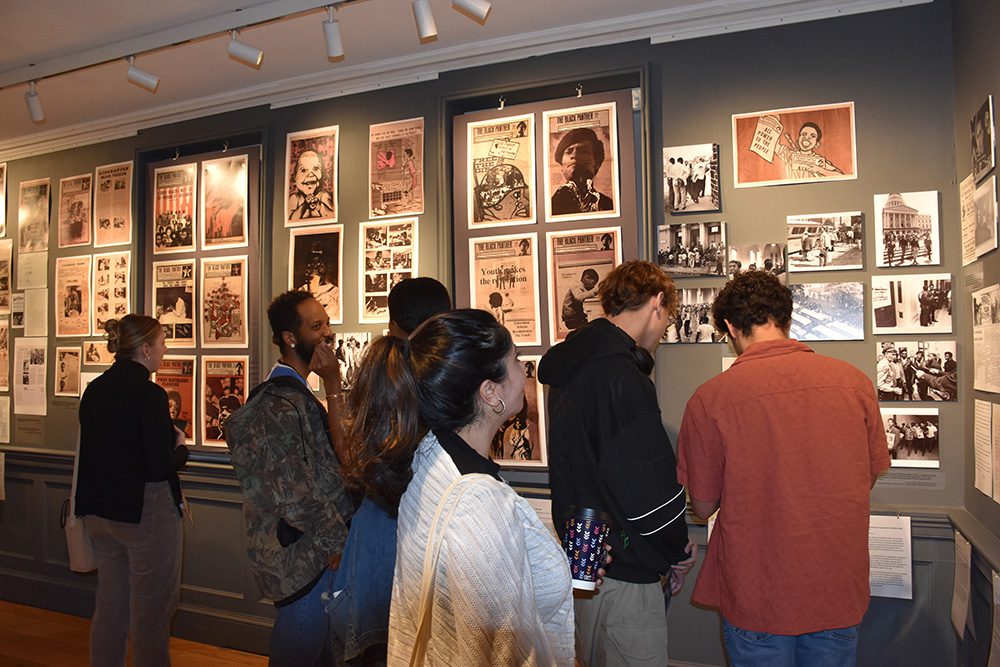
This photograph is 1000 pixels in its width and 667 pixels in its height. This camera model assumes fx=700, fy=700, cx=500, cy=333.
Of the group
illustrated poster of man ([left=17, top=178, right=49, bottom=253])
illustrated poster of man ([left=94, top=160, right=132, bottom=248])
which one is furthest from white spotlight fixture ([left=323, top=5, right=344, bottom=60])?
illustrated poster of man ([left=17, top=178, right=49, bottom=253])

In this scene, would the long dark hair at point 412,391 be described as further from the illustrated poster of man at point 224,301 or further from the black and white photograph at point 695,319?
the illustrated poster of man at point 224,301

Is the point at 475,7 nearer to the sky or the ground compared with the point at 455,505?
nearer to the sky

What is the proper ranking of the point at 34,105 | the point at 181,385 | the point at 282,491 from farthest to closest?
the point at 181,385 → the point at 34,105 → the point at 282,491

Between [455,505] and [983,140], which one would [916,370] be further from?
[455,505]

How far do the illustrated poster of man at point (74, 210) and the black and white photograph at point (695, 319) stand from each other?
13.8ft

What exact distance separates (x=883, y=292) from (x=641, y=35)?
5.43 ft

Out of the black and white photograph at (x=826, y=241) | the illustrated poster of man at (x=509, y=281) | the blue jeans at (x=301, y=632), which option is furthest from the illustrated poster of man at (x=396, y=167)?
the blue jeans at (x=301, y=632)

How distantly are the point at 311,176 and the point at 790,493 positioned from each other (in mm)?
3278

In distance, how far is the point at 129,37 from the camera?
12.1ft

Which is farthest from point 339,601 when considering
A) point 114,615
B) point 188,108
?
point 188,108

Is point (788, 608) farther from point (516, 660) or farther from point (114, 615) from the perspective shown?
point (114, 615)

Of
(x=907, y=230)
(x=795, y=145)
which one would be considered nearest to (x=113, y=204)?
(x=795, y=145)

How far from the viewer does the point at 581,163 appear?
358cm

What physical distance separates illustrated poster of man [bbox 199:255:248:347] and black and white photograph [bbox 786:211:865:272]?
3.21 m
